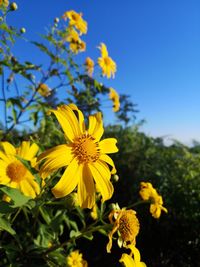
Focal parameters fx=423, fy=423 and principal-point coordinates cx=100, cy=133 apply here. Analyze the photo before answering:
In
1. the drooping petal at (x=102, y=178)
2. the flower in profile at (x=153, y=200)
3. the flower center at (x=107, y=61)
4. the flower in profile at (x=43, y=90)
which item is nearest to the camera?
the drooping petal at (x=102, y=178)

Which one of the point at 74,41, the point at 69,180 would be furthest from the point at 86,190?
the point at 74,41

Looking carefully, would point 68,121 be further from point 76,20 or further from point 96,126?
point 76,20

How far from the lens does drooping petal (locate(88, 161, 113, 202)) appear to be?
161 cm

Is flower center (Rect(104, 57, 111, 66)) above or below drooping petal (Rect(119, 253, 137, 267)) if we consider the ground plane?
above

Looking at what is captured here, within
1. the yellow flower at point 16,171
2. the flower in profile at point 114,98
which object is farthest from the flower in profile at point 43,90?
the yellow flower at point 16,171

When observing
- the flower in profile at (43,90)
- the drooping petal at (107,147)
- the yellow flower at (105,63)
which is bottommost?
the drooping petal at (107,147)

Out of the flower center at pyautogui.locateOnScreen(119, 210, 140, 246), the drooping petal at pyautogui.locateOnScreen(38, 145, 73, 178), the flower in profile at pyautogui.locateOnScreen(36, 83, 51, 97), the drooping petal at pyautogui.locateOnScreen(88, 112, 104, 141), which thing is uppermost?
the flower in profile at pyautogui.locateOnScreen(36, 83, 51, 97)

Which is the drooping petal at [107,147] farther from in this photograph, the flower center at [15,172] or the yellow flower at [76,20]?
the yellow flower at [76,20]

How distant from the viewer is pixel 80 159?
1.67m

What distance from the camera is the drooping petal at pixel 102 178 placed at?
1.61 meters

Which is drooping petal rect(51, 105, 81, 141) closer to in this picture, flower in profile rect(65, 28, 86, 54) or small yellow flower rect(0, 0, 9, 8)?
small yellow flower rect(0, 0, 9, 8)

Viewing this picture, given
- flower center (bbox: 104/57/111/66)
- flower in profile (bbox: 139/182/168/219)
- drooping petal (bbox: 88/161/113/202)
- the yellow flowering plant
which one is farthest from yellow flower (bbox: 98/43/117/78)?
drooping petal (bbox: 88/161/113/202)

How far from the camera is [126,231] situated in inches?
70.2

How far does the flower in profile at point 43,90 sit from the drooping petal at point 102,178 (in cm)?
199
